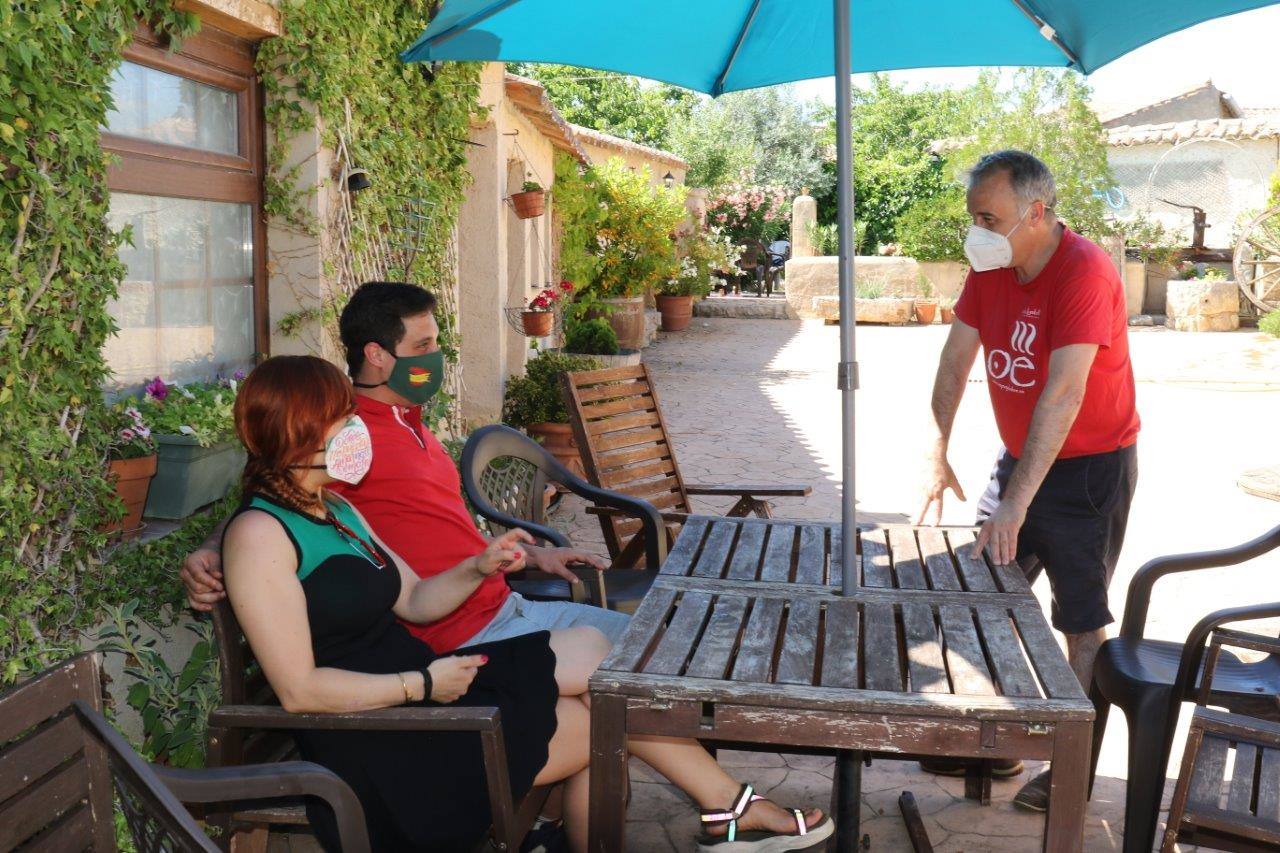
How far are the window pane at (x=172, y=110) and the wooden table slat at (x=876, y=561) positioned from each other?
2.31 metres

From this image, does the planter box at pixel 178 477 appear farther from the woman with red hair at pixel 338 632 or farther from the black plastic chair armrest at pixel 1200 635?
the black plastic chair armrest at pixel 1200 635

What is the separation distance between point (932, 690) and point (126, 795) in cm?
135

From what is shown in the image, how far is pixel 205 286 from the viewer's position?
4.10m

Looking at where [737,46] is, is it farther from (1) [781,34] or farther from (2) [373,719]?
(2) [373,719]

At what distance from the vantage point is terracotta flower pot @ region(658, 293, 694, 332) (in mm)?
18984

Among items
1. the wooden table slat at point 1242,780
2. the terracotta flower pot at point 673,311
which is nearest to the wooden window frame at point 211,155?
the wooden table slat at point 1242,780

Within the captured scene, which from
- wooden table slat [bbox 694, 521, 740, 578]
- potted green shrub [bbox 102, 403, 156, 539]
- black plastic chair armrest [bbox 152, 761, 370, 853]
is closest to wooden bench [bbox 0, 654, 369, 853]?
black plastic chair armrest [bbox 152, 761, 370, 853]

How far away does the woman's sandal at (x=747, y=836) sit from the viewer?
8.35 feet

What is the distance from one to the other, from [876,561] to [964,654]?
0.77 metres

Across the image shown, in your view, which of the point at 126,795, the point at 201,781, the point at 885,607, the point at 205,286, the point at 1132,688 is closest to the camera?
the point at 126,795

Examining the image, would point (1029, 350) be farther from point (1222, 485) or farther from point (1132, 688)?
point (1222, 485)

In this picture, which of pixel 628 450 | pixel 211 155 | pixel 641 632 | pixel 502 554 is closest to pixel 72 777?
pixel 502 554

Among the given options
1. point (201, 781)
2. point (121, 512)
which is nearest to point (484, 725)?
point (201, 781)

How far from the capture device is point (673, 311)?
1902cm
